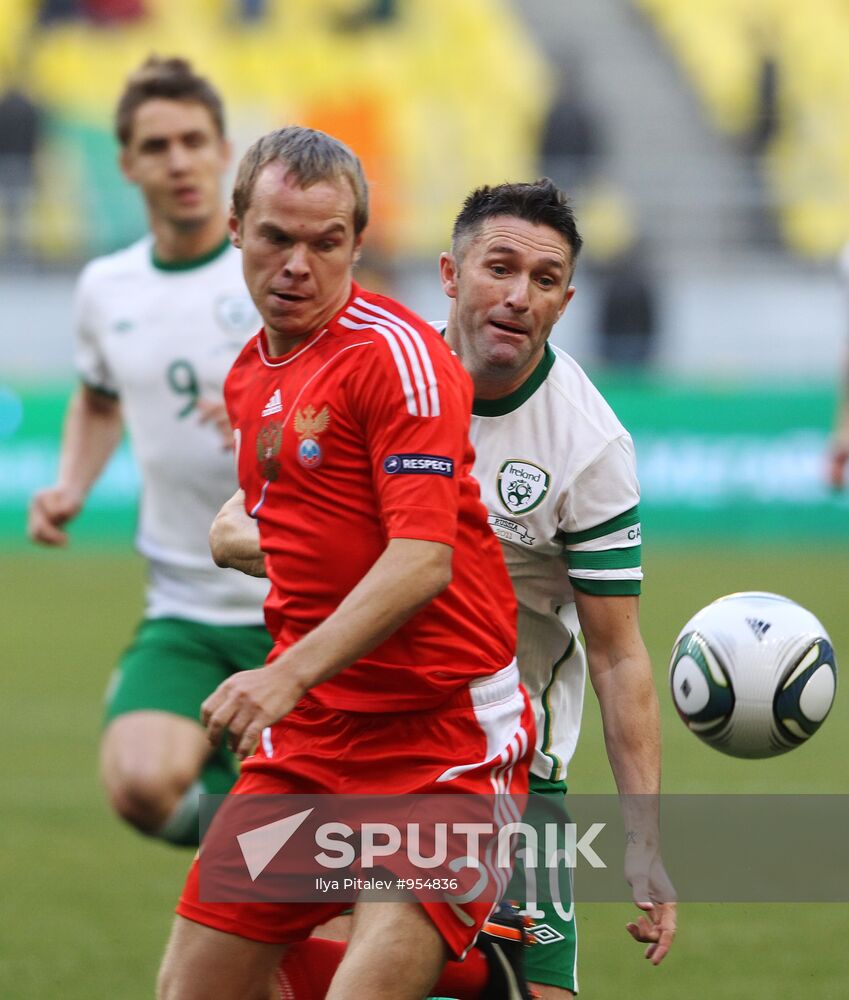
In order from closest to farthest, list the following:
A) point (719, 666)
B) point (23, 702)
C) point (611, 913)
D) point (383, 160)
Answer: point (719, 666)
point (611, 913)
point (23, 702)
point (383, 160)

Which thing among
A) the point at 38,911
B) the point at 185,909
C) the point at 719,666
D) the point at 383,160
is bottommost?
the point at 38,911

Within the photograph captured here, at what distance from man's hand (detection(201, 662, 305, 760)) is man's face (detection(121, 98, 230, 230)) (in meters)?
3.34

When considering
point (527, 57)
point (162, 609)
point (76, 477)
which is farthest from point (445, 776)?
point (527, 57)

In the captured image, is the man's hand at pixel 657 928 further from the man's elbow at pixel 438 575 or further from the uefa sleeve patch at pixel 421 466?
the uefa sleeve patch at pixel 421 466

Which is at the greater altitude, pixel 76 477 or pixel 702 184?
pixel 702 184

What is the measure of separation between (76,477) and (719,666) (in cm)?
290

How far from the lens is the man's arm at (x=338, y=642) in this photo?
10.2 ft

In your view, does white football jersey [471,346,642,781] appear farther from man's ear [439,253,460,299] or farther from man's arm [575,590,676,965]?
man's ear [439,253,460,299]

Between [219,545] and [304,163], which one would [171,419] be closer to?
[219,545]

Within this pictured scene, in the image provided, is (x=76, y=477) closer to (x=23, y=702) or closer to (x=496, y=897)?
(x=496, y=897)

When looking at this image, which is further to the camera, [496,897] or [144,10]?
[144,10]

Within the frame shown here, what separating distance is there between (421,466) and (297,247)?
520 mm

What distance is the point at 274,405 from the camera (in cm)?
355

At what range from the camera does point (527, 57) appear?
77.6ft
